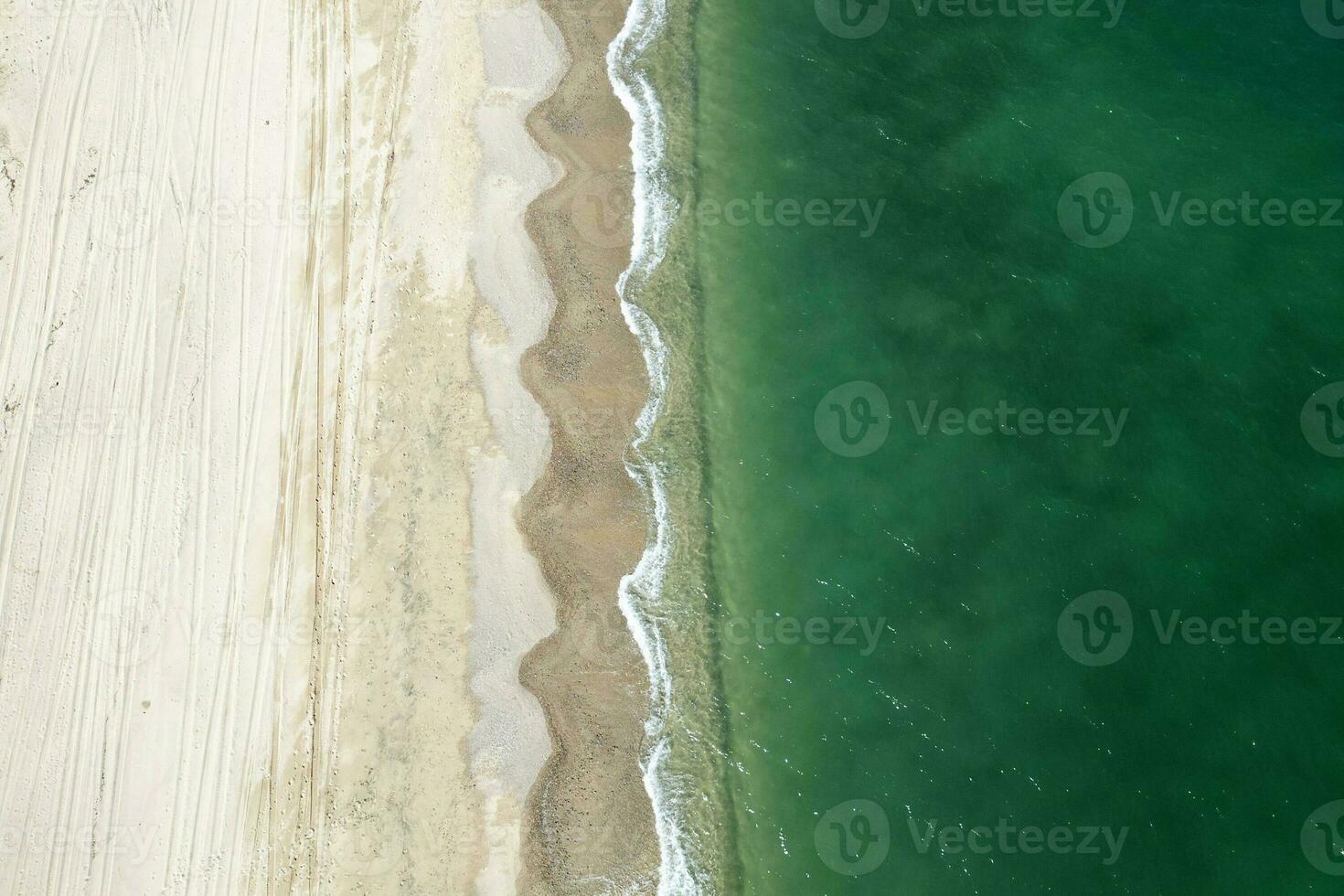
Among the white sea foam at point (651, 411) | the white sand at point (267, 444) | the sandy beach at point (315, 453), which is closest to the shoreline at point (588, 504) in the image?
the sandy beach at point (315, 453)

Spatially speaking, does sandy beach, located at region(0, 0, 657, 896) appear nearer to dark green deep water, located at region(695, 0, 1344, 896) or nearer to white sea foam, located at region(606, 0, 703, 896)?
white sea foam, located at region(606, 0, 703, 896)

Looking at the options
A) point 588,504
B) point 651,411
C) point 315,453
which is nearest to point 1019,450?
point 651,411

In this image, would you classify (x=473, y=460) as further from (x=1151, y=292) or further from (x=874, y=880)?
(x=1151, y=292)

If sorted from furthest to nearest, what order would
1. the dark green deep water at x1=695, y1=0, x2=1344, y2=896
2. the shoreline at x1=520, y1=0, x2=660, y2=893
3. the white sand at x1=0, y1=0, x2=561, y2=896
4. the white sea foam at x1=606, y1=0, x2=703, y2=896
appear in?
the dark green deep water at x1=695, y1=0, x2=1344, y2=896, the white sea foam at x1=606, y1=0, x2=703, y2=896, the shoreline at x1=520, y1=0, x2=660, y2=893, the white sand at x1=0, y1=0, x2=561, y2=896

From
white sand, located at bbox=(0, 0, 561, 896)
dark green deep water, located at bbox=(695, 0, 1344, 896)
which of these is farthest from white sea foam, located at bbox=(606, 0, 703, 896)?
white sand, located at bbox=(0, 0, 561, 896)

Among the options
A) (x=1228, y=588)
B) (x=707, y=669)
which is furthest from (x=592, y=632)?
(x=1228, y=588)

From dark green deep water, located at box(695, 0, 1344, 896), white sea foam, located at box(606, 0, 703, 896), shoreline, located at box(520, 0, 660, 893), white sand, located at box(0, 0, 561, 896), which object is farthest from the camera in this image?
dark green deep water, located at box(695, 0, 1344, 896)

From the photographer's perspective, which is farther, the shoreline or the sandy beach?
the shoreline
